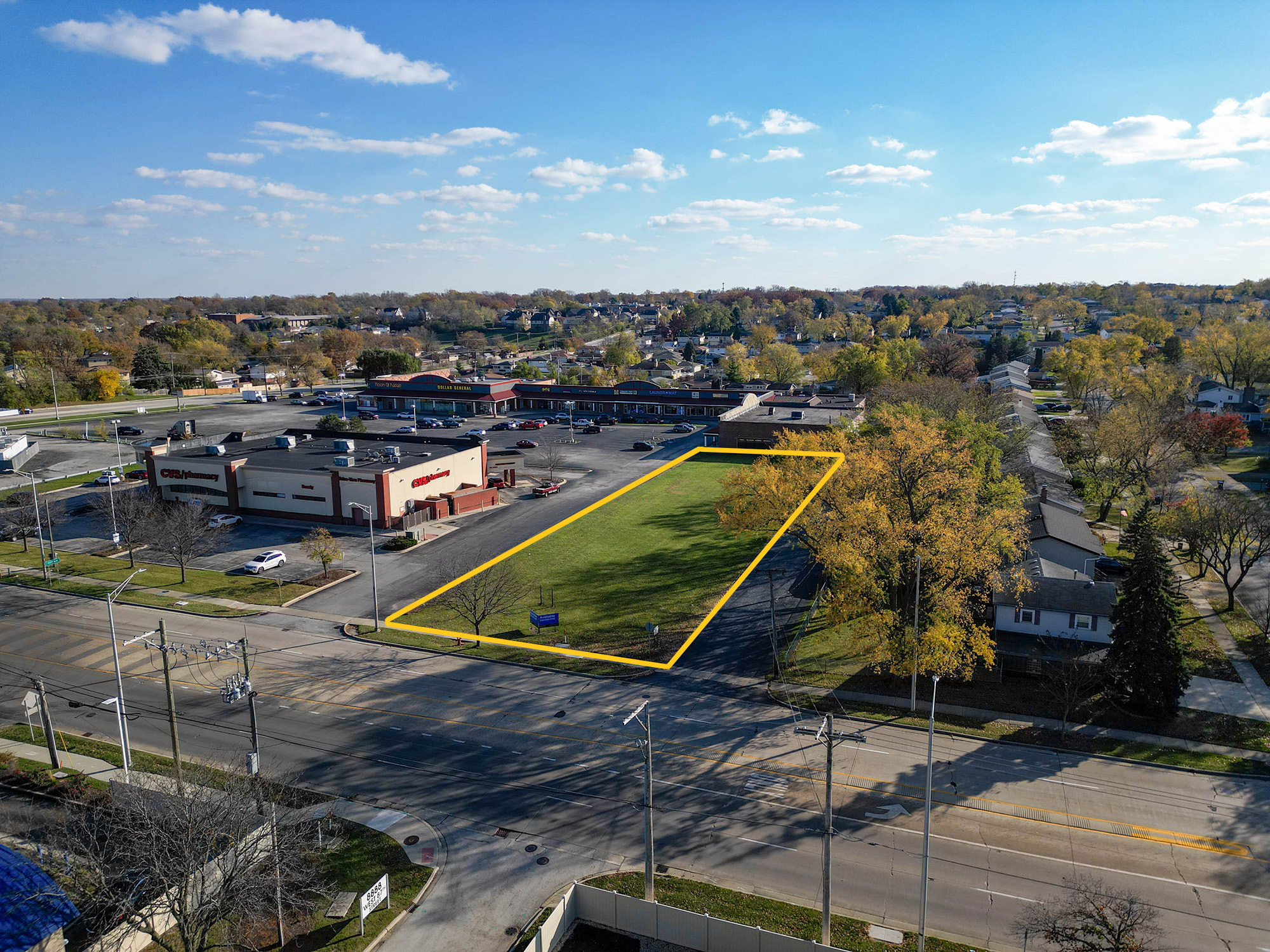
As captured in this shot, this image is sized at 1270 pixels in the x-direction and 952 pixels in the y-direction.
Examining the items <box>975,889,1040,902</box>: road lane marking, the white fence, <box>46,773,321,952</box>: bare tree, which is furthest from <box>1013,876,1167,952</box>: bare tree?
<box>46,773,321,952</box>: bare tree

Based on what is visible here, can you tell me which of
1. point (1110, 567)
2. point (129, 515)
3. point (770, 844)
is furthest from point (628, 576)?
point (129, 515)

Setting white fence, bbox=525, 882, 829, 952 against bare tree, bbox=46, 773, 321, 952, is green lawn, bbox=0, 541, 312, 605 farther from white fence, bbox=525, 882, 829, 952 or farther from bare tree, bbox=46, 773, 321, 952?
white fence, bbox=525, 882, 829, 952

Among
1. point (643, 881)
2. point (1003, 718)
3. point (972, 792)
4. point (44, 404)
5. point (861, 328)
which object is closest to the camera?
point (643, 881)

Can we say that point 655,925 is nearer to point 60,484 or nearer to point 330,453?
point 330,453

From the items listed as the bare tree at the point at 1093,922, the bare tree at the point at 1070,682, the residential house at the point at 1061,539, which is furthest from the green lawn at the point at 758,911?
the residential house at the point at 1061,539

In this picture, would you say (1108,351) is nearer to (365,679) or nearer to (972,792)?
(972,792)

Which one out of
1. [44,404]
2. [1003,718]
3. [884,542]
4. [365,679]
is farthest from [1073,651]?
[44,404]
